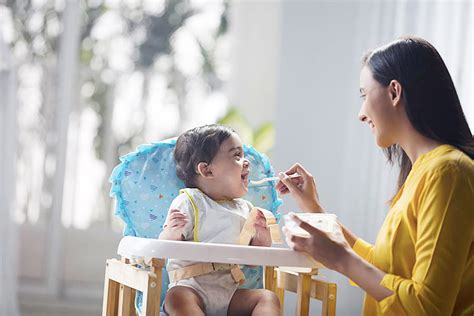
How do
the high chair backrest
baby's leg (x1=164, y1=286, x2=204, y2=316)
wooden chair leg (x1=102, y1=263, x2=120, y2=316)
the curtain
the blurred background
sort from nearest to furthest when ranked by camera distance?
1. baby's leg (x1=164, y1=286, x2=204, y2=316)
2. wooden chair leg (x1=102, y1=263, x2=120, y2=316)
3. the high chair backrest
4. the curtain
5. the blurred background

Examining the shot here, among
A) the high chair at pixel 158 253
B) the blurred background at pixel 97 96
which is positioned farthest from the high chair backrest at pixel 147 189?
the blurred background at pixel 97 96

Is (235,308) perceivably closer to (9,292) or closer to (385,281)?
(385,281)

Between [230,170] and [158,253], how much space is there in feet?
1.48

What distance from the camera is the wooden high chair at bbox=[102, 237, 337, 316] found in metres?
1.52

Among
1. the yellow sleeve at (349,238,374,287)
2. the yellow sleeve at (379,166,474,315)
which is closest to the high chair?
the yellow sleeve at (349,238,374,287)

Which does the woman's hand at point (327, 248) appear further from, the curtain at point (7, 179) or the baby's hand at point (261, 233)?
the curtain at point (7, 179)

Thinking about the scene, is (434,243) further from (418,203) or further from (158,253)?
(158,253)

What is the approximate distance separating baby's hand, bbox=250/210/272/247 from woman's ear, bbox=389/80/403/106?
19.0 inches

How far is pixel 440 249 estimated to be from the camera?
56.0 inches

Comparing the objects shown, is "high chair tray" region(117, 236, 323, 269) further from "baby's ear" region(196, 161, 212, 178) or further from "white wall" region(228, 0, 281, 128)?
"white wall" region(228, 0, 281, 128)

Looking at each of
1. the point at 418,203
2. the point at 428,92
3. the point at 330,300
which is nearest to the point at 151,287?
the point at 330,300

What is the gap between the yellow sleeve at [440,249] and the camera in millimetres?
1421

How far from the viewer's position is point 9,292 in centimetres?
316

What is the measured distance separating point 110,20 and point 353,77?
1.30 meters
